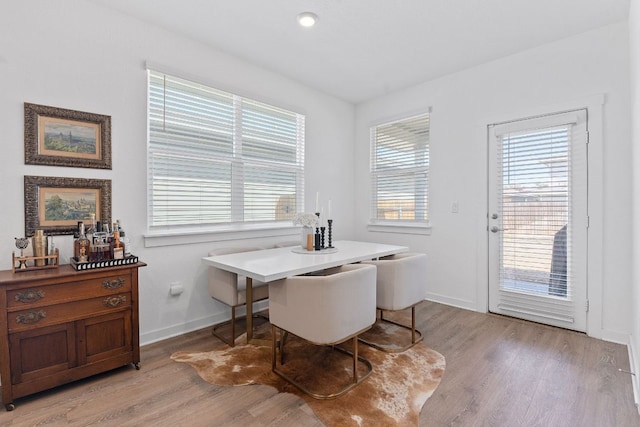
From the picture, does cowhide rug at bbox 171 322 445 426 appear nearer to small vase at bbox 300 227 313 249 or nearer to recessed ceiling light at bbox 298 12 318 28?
small vase at bbox 300 227 313 249

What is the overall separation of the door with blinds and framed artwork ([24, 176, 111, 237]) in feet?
11.9

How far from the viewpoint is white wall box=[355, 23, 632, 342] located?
8.70 ft

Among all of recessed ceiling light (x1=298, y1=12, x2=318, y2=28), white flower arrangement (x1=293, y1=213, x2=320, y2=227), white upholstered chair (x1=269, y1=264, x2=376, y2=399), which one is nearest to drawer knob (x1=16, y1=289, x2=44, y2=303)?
white upholstered chair (x1=269, y1=264, x2=376, y2=399)

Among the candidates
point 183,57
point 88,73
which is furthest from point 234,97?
point 88,73

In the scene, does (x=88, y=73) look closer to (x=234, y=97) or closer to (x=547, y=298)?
(x=234, y=97)

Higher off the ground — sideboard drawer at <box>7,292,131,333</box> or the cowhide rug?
sideboard drawer at <box>7,292,131,333</box>

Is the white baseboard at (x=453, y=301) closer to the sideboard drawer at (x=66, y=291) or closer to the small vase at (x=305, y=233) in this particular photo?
the small vase at (x=305, y=233)

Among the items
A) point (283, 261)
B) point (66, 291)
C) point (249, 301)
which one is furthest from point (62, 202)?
point (283, 261)

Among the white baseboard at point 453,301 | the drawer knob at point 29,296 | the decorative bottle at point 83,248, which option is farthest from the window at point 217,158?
the white baseboard at point 453,301

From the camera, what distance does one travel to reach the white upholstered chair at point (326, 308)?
6.23 feet

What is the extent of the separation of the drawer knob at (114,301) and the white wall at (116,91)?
0.51 metres

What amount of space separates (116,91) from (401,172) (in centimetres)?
321

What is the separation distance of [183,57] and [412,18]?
2022 mm

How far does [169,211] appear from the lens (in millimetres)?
2850
